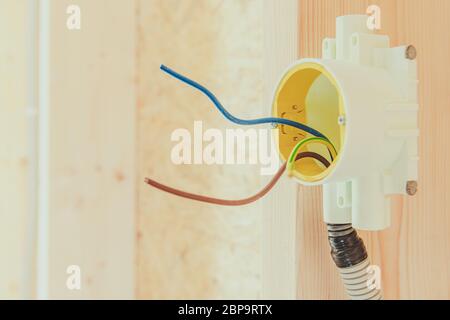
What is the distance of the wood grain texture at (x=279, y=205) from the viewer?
482 millimetres

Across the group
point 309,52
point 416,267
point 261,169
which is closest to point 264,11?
point 309,52

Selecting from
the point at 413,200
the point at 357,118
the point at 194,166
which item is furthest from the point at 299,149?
the point at 194,166

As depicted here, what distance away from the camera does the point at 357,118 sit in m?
0.34

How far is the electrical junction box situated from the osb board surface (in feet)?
0.74

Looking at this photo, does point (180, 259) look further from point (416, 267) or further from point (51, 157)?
point (416, 267)

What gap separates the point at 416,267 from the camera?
18.9 inches

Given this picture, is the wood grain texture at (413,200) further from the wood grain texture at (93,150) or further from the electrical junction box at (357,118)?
the wood grain texture at (93,150)

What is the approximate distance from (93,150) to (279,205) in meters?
0.32

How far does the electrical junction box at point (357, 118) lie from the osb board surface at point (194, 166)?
0.23 metres

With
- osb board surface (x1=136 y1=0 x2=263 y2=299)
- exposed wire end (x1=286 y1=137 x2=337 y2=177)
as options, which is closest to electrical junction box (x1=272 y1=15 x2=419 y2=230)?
exposed wire end (x1=286 y1=137 x2=337 y2=177)

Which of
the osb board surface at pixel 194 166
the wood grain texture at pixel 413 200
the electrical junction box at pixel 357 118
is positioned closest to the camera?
the electrical junction box at pixel 357 118

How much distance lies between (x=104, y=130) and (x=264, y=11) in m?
0.31

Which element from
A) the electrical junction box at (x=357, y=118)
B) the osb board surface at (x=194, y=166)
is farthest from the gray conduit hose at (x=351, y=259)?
the osb board surface at (x=194, y=166)

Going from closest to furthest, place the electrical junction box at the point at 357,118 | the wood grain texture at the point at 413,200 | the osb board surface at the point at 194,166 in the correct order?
Answer: the electrical junction box at the point at 357,118 < the wood grain texture at the point at 413,200 < the osb board surface at the point at 194,166
